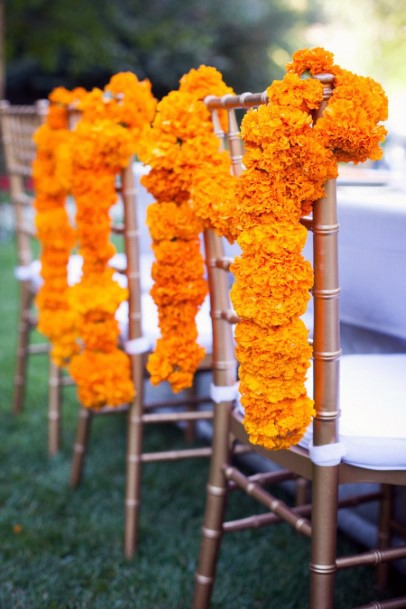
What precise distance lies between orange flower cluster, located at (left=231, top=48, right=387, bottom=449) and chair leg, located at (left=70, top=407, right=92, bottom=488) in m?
1.21

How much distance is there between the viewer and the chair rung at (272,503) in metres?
1.37

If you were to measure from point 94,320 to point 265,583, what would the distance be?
2.67 feet

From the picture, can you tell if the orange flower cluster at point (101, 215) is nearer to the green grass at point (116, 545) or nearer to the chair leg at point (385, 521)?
the green grass at point (116, 545)

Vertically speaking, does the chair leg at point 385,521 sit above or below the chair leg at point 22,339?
below

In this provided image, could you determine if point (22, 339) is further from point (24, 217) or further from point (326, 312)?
point (326, 312)

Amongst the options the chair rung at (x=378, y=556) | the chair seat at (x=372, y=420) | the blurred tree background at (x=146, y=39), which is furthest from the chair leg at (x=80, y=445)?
the blurred tree background at (x=146, y=39)

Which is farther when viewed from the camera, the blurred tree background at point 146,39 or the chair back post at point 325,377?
the blurred tree background at point 146,39

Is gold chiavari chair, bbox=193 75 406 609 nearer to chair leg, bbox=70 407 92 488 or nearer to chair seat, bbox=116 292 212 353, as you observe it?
chair seat, bbox=116 292 212 353

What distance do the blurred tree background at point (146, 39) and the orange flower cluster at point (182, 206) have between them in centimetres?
960

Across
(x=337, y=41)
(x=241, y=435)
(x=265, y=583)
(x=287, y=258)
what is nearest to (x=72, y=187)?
(x=241, y=435)

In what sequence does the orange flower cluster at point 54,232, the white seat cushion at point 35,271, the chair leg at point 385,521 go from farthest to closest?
the white seat cushion at point 35,271
the orange flower cluster at point 54,232
the chair leg at point 385,521

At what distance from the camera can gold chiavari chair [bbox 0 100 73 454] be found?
2686 millimetres

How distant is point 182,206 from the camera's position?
1.54 m

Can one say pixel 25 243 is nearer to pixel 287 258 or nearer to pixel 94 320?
pixel 94 320
